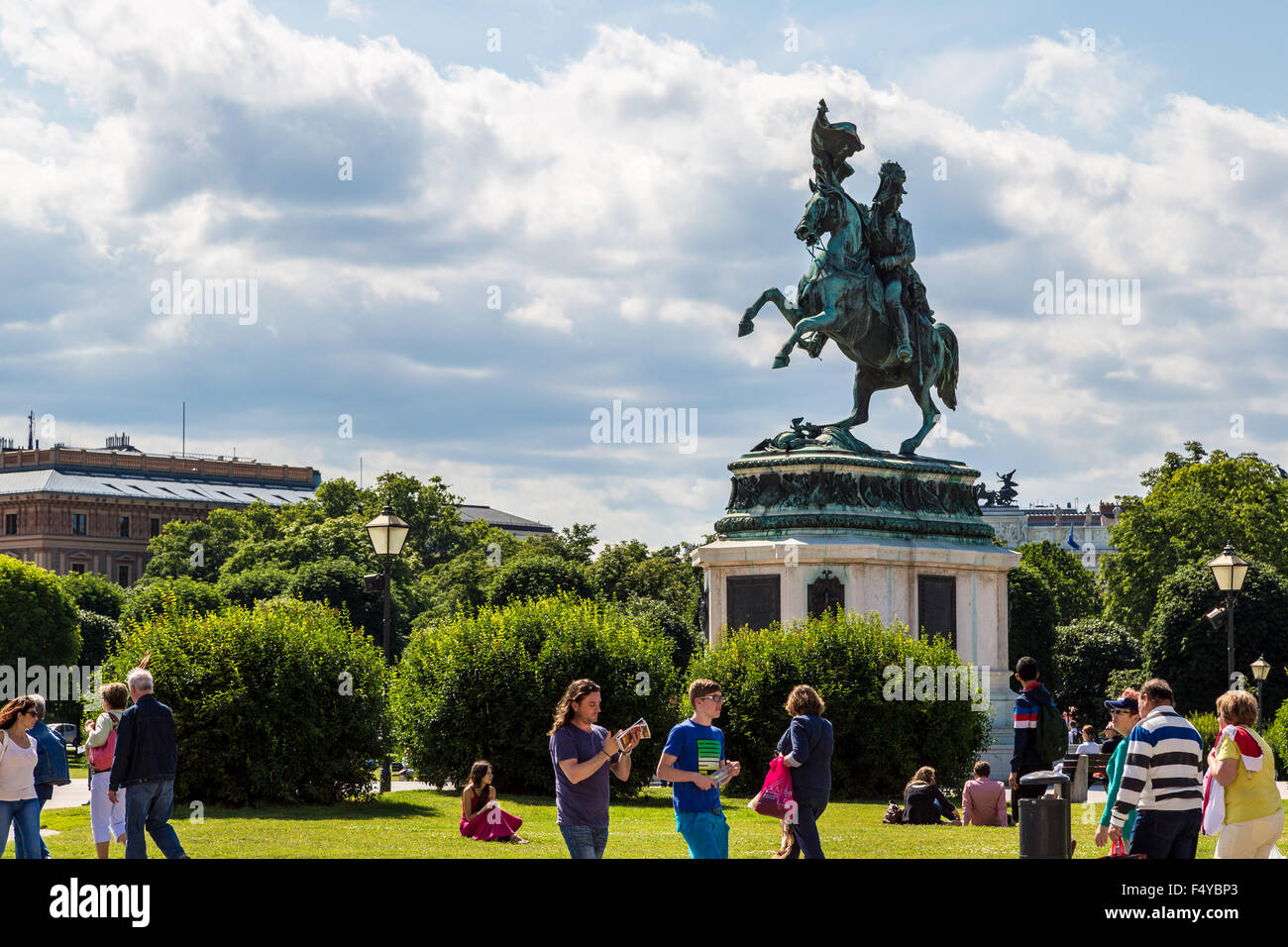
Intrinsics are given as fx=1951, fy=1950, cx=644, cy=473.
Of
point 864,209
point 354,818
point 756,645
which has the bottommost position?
point 354,818

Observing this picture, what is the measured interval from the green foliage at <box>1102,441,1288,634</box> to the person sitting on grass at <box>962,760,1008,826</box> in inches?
2026

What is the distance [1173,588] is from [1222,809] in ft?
173

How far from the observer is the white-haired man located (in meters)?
17.4

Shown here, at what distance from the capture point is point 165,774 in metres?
17.6

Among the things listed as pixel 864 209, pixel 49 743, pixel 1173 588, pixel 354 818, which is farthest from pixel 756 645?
pixel 1173 588

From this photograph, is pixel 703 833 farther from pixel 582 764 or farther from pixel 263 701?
pixel 263 701

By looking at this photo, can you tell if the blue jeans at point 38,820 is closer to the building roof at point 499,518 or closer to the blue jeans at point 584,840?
the blue jeans at point 584,840

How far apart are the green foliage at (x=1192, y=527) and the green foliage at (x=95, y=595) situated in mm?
46234

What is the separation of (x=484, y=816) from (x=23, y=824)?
698 cm

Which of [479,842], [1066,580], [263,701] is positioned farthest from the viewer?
[1066,580]

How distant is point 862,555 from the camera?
3591 centimetres

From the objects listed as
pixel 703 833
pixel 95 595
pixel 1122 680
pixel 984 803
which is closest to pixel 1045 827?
pixel 703 833

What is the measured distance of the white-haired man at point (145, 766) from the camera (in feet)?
57.2
